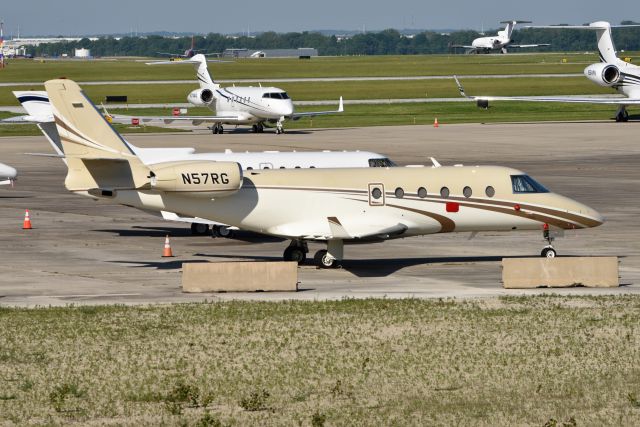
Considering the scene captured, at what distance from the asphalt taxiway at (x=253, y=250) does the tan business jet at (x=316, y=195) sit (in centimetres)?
121

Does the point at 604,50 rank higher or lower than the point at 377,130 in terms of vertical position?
higher

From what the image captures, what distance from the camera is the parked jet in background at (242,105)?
83.1 meters

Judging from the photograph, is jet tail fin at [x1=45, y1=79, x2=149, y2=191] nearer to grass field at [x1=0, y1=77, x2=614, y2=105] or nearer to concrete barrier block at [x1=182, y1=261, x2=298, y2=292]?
concrete barrier block at [x1=182, y1=261, x2=298, y2=292]

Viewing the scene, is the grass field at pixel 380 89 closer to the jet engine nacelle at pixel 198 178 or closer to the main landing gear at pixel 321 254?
the main landing gear at pixel 321 254

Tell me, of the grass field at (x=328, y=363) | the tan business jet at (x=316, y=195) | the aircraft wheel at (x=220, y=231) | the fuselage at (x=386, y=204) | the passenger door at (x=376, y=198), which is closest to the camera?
the grass field at (x=328, y=363)

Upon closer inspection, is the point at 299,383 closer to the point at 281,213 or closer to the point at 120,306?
the point at 120,306

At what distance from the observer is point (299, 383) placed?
746 inches

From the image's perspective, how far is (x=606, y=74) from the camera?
89.2 m

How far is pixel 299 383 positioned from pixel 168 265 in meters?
15.1

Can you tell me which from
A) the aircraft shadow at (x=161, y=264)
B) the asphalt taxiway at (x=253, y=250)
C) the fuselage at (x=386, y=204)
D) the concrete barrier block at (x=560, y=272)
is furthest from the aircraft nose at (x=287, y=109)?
the concrete barrier block at (x=560, y=272)

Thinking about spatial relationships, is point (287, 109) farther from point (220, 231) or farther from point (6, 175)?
point (220, 231)

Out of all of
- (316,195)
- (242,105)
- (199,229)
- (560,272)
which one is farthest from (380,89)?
(560,272)

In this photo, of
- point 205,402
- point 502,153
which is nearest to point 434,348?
point 205,402

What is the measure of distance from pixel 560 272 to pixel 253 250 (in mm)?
10647
